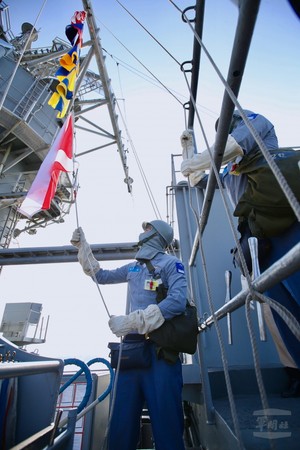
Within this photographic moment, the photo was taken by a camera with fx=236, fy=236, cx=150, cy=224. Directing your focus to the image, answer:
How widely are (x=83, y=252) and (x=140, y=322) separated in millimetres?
946

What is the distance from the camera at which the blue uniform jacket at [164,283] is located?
1487mm

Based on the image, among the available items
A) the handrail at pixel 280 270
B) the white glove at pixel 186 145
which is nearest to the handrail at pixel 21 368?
the handrail at pixel 280 270

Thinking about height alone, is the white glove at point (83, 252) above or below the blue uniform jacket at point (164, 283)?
above

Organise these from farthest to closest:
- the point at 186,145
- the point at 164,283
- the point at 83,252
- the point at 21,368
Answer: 1. the point at 83,252
2. the point at 164,283
3. the point at 186,145
4. the point at 21,368

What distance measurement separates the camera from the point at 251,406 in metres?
1.43

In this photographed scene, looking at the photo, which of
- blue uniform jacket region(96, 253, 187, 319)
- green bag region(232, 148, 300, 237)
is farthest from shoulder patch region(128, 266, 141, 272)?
green bag region(232, 148, 300, 237)

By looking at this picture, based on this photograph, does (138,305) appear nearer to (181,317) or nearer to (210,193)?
(181,317)

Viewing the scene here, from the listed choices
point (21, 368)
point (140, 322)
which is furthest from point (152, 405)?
point (21, 368)

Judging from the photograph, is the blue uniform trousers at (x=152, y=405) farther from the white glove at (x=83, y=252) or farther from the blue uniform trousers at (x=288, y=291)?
the white glove at (x=83, y=252)

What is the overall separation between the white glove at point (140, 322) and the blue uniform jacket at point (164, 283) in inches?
1.8

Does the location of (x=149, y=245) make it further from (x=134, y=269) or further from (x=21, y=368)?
(x=21, y=368)

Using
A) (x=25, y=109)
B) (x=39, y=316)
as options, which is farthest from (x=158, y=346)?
(x=25, y=109)

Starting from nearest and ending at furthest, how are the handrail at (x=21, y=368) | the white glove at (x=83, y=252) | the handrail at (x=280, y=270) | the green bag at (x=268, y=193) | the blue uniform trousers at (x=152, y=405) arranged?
the handrail at (x=280, y=270) < the handrail at (x=21, y=368) < the green bag at (x=268, y=193) < the blue uniform trousers at (x=152, y=405) < the white glove at (x=83, y=252)

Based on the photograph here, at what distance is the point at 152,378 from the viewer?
144 centimetres
